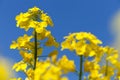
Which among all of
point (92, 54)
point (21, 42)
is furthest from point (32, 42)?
point (92, 54)

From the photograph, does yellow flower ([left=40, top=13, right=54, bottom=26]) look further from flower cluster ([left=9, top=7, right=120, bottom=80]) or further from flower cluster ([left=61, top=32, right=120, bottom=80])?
flower cluster ([left=61, top=32, right=120, bottom=80])

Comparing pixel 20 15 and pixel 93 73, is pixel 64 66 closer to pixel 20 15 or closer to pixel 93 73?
pixel 93 73

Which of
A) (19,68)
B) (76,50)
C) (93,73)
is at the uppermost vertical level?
(19,68)

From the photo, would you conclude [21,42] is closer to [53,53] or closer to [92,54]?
[53,53]

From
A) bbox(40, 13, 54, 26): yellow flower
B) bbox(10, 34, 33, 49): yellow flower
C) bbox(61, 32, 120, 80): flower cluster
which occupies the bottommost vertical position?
bbox(61, 32, 120, 80): flower cluster

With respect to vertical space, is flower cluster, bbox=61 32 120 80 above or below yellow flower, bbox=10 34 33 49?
below

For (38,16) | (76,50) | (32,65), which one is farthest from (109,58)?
(38,16)

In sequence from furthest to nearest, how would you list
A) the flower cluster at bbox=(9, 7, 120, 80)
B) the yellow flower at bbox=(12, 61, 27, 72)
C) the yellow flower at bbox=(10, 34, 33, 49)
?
the yellow flower at bbox=(10, 34, 33, 49)
the yellow flower at bbox=(12, 61, 27, 72)
the flower cluster at bbox=(9, 7, 120, 80)

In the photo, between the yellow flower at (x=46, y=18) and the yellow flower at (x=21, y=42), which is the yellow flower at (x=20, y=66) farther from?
the yellow flower at (x=46, y=18)

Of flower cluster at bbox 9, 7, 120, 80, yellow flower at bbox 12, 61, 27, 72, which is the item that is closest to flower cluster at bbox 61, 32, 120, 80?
flower cluster at bbox 9, 7, 120, 80

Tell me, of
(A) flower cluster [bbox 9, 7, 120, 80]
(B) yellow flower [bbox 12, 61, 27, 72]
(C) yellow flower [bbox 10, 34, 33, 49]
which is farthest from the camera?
(C) yellow flower [bbox 10, 34, 33, 49]

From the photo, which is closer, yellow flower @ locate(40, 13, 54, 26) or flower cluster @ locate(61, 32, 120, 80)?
flower cluster @ locate(61, 32, 120, 80)
